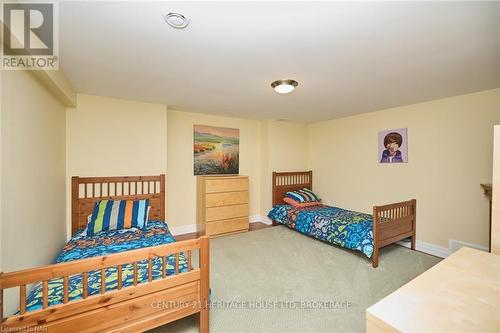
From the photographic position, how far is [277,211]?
440 cm

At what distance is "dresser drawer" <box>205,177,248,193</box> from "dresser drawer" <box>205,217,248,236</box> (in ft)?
1.80

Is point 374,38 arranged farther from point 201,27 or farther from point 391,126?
point 391,126

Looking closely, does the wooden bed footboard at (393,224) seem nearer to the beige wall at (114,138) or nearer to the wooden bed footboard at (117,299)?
the wooden bed footboard at (117,299)

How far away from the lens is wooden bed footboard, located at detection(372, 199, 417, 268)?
277 centimetres

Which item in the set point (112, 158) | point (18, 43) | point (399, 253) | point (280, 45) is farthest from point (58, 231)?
point (399, 253)

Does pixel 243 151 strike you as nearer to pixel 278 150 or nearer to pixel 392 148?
pixel 278 150

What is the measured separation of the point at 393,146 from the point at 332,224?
1.61 metres

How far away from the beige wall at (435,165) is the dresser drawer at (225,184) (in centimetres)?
197

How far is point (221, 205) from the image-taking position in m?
3.94

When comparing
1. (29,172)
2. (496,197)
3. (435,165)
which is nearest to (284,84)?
(496,197)

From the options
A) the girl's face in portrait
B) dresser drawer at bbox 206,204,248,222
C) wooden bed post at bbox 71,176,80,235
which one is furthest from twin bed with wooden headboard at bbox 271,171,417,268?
Result: wooden bed post at bbox 71,176,80,235

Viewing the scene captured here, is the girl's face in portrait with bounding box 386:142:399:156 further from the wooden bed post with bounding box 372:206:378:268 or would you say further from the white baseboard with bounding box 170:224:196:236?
the white baseboard with bounding box 170:224:196:236

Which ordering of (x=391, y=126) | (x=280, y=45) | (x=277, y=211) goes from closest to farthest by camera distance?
1. (x=280, y=45)
2. (x=391, y=126)
3. (x=277, y=211)

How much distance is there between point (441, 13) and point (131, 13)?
1.87m
